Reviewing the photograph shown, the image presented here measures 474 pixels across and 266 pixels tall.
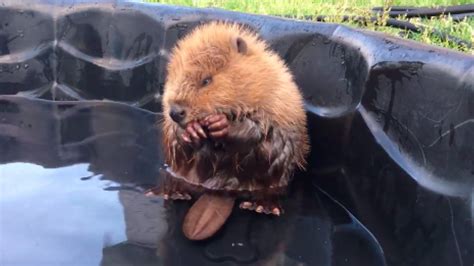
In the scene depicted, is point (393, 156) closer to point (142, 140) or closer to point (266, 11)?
point (142, 140)

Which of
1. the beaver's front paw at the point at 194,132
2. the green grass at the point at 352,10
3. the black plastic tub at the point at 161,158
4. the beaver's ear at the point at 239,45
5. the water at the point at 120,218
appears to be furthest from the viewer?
the green grass at the point at 352,10

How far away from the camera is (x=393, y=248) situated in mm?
2367

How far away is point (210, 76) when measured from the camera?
2621 mm

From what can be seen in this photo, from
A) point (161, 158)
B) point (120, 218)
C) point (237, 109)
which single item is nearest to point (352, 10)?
point (161, 158)

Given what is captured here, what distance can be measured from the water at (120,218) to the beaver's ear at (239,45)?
581 mm

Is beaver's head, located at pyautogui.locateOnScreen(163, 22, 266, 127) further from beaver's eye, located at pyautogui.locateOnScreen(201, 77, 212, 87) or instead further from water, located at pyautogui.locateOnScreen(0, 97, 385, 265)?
water, located at pyautogui.locateOnScreen(0, 97, 385, 265)

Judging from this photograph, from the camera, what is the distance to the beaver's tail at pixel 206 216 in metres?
2.58

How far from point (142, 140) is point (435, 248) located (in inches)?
64.5

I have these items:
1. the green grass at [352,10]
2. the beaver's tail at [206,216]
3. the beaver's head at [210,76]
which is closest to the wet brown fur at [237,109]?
the beaver's head at [210,76]

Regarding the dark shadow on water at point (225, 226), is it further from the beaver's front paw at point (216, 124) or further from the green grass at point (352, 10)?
the green grass at point (352, 10)

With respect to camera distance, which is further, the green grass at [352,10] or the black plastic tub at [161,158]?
the green grass at [352,10]

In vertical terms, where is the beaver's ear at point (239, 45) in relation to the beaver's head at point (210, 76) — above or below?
above

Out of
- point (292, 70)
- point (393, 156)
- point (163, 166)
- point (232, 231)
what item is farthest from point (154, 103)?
point (393, 156)

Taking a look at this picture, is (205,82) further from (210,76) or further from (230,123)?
(230,123)
